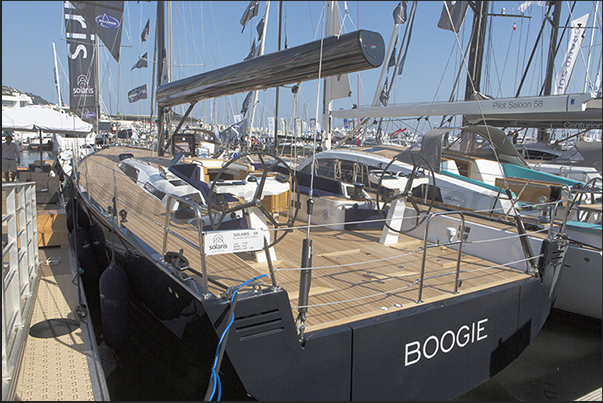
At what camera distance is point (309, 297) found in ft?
10.5

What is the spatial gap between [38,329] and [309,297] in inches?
95.2

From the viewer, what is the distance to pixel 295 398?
2.51 meters

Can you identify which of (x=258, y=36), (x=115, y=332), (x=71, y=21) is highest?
(x=258, y=36)

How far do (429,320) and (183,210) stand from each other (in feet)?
9.78

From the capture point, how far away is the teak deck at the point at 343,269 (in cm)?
305

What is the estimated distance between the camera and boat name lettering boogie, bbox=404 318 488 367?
9.40 feet

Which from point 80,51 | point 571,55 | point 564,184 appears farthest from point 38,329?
point 571,55

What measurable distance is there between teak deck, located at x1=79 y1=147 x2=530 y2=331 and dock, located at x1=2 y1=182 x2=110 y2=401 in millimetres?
822

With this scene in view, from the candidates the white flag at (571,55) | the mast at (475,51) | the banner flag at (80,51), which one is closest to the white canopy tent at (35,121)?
the banner flag at (80,51)

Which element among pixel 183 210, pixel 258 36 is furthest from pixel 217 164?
pixel 258 36

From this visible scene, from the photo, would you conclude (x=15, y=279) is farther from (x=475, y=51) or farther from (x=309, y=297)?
(x=475, y=51)

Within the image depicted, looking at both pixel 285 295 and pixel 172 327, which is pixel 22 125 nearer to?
pixel 172 327

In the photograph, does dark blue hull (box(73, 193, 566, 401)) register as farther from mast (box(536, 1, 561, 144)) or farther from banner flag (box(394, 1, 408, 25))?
mast (box(536, 1, 561, 144))

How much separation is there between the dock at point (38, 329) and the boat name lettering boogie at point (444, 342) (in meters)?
2.11
